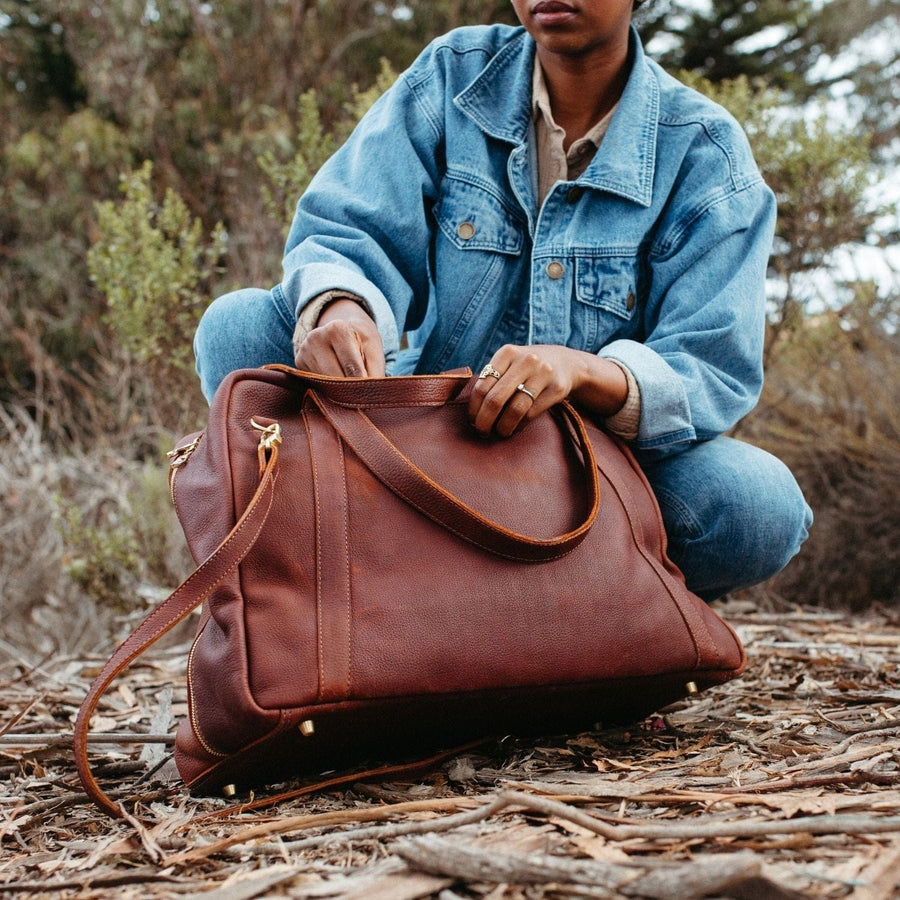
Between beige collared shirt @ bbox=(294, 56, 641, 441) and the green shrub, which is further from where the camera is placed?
the green shrub

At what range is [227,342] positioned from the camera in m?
1.82

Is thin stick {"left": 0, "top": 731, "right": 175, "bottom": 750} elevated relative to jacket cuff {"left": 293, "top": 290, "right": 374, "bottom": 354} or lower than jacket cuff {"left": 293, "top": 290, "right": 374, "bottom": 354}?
lower

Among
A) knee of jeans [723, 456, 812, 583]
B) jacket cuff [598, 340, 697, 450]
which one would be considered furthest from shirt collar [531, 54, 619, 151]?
knee of jeans [723, 456, 812, 583]

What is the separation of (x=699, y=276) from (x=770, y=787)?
3.25 ft

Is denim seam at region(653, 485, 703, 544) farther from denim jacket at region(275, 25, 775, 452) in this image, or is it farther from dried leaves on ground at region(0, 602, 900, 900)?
dried leaves on ground at region(0, 602, 900, 900)

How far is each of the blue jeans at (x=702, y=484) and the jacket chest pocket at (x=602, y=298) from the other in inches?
11.2

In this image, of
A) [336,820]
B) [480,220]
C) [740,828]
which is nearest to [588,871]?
[740,828]

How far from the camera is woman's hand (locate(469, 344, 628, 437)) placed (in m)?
1.41

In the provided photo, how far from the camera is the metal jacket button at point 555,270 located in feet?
6.27

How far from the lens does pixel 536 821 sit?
1.12m

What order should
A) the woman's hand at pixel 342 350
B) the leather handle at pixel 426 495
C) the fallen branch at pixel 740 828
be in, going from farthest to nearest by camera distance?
the woman's hand at pixel 342 350, the leather handle at pixel 426 495, the fallen branch at pixel 740 828

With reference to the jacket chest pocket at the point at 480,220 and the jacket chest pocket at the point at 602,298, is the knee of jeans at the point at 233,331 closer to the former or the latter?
the jacket chest pocket at the point at 480,220

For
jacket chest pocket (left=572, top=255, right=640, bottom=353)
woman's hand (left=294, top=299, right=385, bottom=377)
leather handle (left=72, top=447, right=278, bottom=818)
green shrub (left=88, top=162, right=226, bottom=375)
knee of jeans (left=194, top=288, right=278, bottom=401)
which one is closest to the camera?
leather handle (left=72, top=447, right=278, bottom=818)

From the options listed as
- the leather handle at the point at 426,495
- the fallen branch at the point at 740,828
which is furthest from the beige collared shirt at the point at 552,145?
the fallen branch at the point at 740,828
